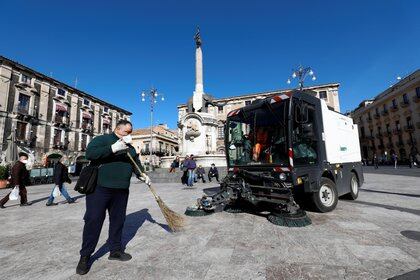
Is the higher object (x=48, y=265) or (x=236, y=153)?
(x=236, y=153)

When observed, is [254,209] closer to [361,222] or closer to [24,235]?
[361,222]

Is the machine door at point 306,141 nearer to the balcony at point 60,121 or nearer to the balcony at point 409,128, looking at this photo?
the balcony at point 60,121

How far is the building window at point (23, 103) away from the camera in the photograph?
1196 inches

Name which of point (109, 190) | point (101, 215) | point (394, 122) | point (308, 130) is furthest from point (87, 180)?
point (394, 122)

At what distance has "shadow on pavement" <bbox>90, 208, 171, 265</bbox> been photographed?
3.53 meters

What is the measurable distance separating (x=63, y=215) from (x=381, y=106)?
53.7 m

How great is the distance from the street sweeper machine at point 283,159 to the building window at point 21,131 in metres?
33.9

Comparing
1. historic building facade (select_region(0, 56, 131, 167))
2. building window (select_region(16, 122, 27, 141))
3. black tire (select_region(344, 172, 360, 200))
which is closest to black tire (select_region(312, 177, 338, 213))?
black tire (select_region(344, 172, 360, 200))

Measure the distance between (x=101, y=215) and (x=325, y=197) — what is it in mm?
5382

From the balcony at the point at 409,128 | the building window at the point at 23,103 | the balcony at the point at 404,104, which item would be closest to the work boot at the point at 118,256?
the building window at the point at 23,103

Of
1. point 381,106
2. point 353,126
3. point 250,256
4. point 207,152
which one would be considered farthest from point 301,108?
point 381,106

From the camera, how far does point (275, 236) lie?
162 inches

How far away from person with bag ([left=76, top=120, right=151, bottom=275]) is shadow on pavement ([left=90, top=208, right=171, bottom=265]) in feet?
1.27

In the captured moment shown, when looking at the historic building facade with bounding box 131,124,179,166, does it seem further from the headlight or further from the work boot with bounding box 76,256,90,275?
the work boot with bounding box 76,256,90,275
